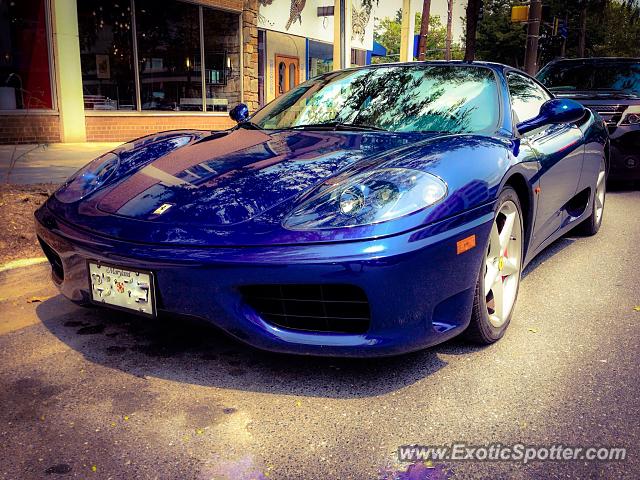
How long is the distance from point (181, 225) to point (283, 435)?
0.86 m

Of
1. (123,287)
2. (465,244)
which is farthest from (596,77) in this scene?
(123,287)

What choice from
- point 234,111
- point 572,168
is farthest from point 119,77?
point 572,168

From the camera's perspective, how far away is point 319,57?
22859mm

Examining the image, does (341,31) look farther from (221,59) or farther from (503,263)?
(503,263)

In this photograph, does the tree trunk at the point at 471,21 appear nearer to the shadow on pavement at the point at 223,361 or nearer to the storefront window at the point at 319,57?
the storefront window at the point at 319,57

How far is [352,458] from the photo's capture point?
1.93 m

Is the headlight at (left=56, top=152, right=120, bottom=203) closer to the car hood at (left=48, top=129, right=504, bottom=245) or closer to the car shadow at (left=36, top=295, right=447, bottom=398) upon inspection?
the car hood at (left=48, top=129, right=504, bottom=245)

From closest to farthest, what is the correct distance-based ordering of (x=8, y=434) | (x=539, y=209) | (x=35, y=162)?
(x=8, y=434) < (x=539, y=209) < (x=35, y=162)

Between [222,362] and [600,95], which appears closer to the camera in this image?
[222,362]

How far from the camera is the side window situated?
11.5ft

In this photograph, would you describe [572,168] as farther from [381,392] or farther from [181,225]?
[181,225]

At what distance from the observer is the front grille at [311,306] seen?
2199mm

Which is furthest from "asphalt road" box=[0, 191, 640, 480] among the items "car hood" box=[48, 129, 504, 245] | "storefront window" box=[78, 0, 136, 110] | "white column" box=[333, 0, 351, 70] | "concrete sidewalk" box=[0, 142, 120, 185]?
"white column" box=[333, 0, 351, 70]

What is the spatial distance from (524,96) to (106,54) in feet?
32.4
